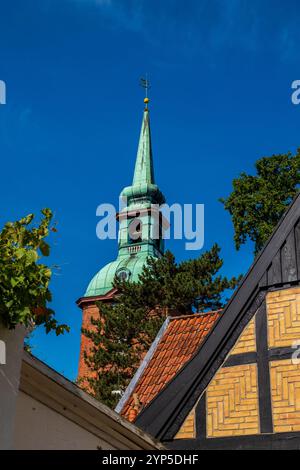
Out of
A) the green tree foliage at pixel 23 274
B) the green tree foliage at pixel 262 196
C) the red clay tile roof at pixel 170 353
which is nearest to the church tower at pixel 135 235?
the green tree foliage at pixel 262 196

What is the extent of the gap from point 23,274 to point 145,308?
3095cm

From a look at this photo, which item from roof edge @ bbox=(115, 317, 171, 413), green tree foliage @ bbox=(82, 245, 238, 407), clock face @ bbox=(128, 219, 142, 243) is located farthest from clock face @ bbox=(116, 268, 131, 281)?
roof edge @ bbox=(115, 317, 171, 413)

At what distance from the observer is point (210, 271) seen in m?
35.3

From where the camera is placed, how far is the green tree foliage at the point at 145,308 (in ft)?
110

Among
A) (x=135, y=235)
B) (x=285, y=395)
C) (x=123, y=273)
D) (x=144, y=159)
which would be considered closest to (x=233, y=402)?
(x=285, y=395)

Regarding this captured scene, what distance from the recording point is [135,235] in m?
58.1

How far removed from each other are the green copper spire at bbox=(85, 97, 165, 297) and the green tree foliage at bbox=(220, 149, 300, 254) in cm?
2758

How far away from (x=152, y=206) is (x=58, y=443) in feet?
167

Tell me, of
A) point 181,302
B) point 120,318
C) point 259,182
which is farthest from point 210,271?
point 259,182

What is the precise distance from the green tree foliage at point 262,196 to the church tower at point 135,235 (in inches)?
1063

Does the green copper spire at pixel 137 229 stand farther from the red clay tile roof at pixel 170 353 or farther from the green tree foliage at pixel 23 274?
the green tree foliage at pixel 23 274

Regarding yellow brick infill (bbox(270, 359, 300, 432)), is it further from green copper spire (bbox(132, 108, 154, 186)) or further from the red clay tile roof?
green copper spire (bbox(132, 108, 154, 186))

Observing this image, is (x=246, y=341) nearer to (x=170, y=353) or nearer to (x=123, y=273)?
(x=170, y=353)

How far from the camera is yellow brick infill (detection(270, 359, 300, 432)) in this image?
8.26m
